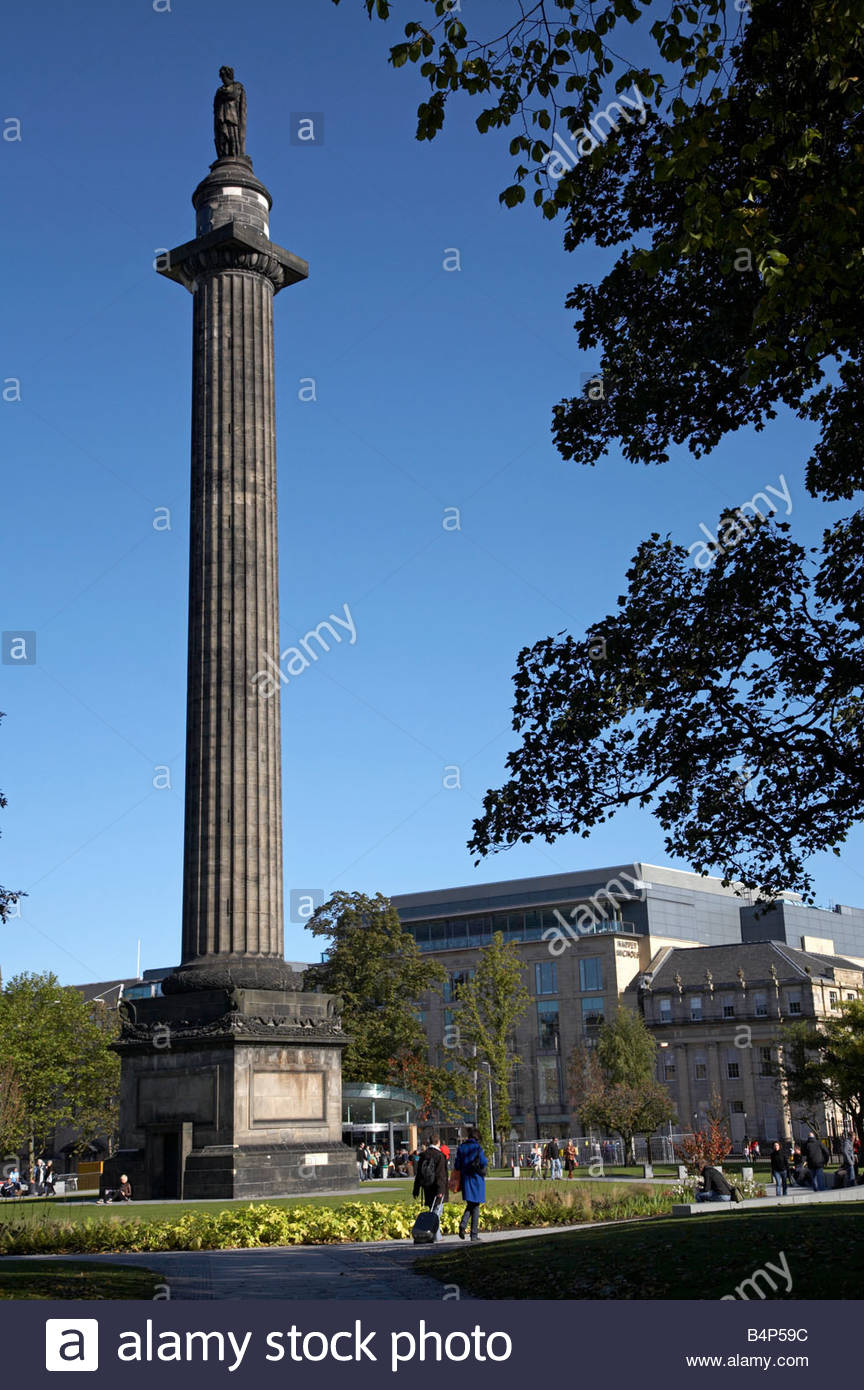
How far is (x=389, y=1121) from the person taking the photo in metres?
71.9

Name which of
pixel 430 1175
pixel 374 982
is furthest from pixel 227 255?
pixel 374 982

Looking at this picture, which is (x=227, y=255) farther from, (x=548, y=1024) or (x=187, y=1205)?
(x=548, y=1024)

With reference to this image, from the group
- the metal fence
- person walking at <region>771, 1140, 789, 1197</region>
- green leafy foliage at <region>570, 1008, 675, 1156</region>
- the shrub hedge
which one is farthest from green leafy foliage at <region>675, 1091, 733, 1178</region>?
green leafy foliage at <region>570, 1008, 675, 1156</region>

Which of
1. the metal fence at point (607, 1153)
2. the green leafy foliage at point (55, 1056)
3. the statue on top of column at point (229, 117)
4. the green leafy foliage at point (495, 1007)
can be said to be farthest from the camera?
the green leafy foliage at point (55, 1056)

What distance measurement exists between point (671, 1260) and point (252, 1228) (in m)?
10.3

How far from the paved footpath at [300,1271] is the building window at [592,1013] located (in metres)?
88.3

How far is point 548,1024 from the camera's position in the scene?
11206 centimetres

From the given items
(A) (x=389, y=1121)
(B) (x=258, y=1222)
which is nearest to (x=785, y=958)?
(A) (x=389, y=1121)

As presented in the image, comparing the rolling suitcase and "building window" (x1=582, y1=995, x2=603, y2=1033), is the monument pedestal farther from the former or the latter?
"building window" (x1=582, y1=995, x2=603, y2=1033)

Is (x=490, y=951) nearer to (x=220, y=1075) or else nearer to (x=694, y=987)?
(x=694, y=987)

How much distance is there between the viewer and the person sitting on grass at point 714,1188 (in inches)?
1192

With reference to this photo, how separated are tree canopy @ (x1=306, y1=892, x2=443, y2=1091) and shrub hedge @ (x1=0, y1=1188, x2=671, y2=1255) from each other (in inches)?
1650

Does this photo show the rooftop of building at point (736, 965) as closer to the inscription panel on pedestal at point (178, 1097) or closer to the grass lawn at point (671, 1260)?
the inscription panel on pedestal at point (178, 1097)

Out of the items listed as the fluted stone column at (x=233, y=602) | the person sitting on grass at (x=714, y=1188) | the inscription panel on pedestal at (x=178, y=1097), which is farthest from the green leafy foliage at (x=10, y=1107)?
the person sitting on grass at (x=714, y=1188)
